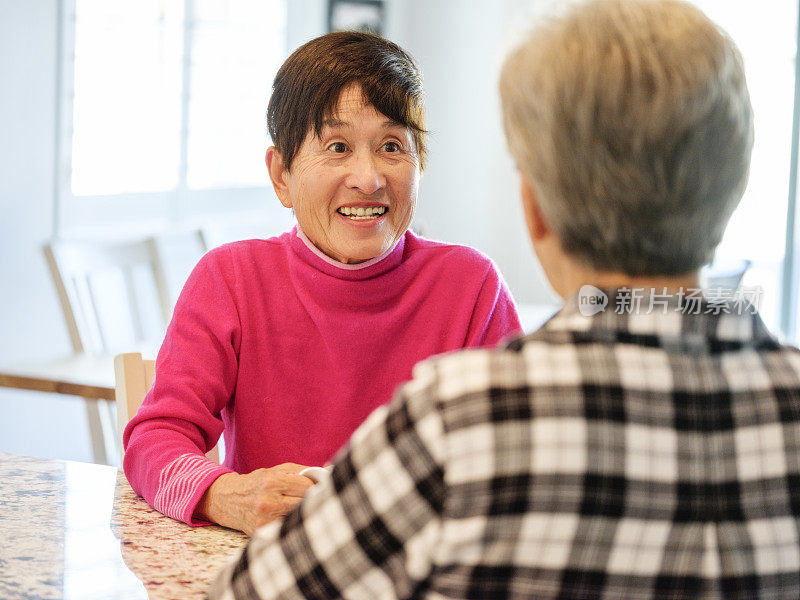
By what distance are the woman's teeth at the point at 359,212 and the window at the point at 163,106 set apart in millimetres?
2341

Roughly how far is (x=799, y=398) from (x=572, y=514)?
0.18 meters

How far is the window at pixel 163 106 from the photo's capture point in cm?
342

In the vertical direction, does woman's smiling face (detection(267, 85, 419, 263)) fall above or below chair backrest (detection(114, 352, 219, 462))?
above

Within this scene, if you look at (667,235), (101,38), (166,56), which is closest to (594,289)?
(667,235)

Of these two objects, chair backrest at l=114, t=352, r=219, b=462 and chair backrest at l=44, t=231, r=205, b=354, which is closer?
chair backrest at l=114, t=352, r=219, b=462

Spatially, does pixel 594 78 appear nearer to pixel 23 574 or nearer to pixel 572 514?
pixel 572 514

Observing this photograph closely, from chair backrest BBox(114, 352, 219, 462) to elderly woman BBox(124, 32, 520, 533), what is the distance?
0.19ft

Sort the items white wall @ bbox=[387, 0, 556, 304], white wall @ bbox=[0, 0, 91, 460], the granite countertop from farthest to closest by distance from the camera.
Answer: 1. white wall @ bbox=[387, 0, 556, 304]
2. white wall @ bbox=[0, 0, 91, 460]
3. the granite countertop

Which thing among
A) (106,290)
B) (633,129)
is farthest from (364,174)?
(106,290)

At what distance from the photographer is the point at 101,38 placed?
344 cm

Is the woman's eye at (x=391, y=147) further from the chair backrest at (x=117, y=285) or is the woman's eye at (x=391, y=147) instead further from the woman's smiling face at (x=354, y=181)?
the chair backrest at (x=117, y=285)

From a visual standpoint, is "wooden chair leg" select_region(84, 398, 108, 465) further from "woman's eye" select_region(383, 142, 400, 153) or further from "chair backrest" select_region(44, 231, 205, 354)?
A: "woman's eye" select_region(383, 142, 400, 153)

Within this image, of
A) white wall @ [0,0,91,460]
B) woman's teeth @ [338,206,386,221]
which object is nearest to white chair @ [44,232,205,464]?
white wall @ [0,0,91,460]

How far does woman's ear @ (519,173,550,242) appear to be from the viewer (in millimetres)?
665
